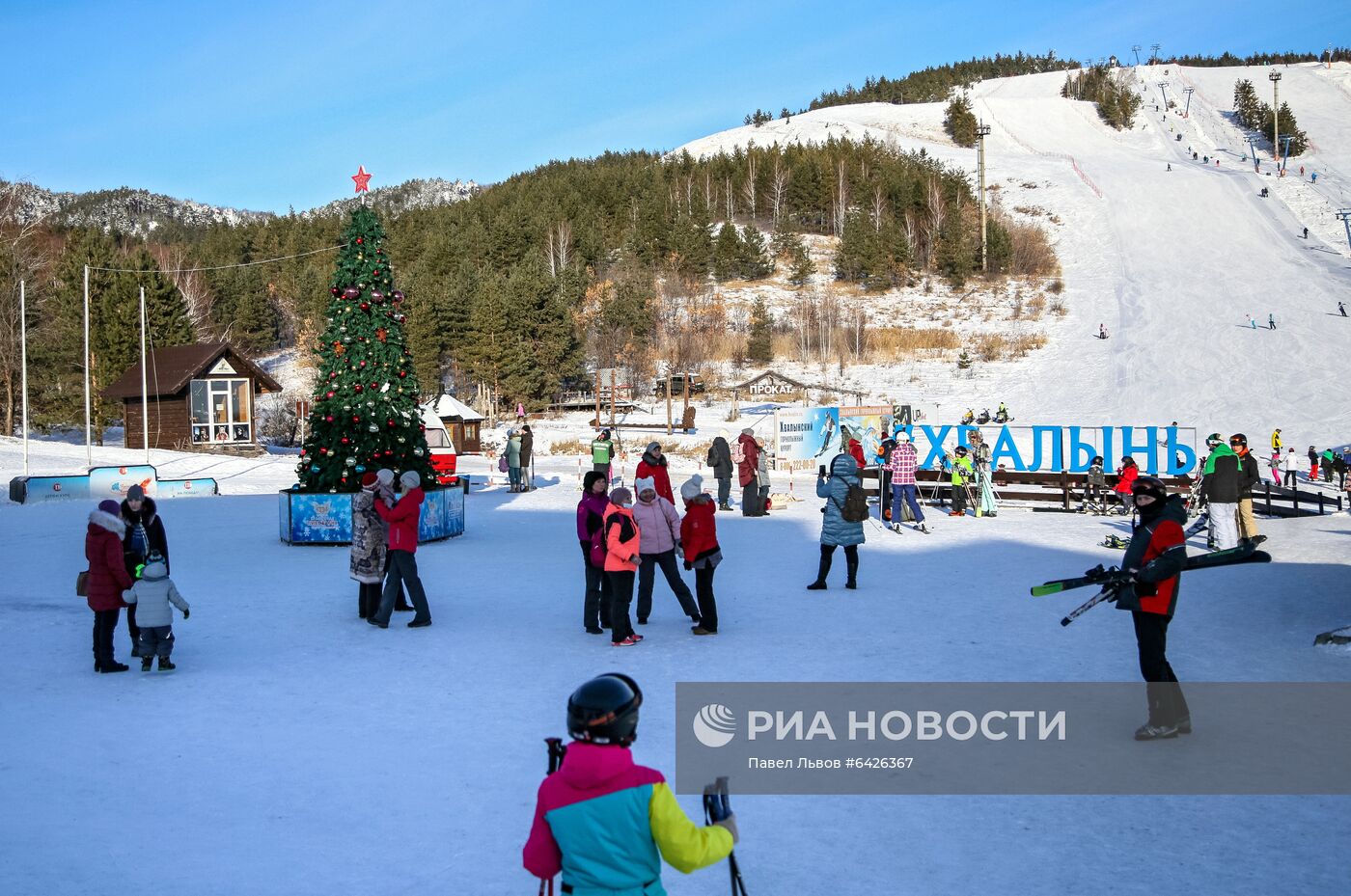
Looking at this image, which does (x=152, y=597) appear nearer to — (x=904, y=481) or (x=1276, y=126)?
(x=904, y=481)

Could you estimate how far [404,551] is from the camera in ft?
32.4

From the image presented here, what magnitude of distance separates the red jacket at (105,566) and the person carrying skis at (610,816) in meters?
6.79

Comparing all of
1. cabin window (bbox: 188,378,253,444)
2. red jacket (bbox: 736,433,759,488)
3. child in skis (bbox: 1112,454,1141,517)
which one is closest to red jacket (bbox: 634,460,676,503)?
red jacket (bbox: 736,433,759,488)

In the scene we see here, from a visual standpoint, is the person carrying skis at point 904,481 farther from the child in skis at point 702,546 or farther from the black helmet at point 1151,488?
the black helmet at point 1151,488

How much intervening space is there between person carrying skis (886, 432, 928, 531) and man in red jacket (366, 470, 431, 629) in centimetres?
997

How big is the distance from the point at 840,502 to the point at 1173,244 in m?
76.1

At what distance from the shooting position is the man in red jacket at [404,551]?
9727 mm

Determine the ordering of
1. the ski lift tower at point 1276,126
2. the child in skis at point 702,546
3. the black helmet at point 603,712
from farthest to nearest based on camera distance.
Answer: the ski lift tower at point 1276,126 → the child in skis at point 702,546 → the black helmet at point 603,712

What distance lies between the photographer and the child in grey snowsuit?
8.21 meters

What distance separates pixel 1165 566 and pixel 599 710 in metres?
4.55

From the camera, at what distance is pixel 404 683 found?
26.1 feet

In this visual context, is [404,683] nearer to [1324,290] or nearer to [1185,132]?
[1324,290]

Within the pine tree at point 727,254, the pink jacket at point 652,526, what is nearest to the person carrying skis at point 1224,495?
the pink jacket at point 652,526

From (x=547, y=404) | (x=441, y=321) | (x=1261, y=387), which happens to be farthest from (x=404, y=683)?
(x=441, y=321)
